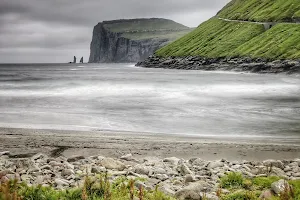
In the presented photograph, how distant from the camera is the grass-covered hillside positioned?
99938 millimetres

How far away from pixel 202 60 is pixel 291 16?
126 feet

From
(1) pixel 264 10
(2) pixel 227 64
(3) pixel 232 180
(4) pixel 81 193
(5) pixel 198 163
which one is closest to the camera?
(4) pixel 81 193

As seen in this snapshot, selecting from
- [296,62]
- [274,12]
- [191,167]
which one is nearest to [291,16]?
[274,12]

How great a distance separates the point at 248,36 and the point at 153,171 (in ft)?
438

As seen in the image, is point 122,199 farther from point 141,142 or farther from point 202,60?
point 202,60

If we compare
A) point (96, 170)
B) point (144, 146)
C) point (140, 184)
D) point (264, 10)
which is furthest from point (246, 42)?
point (140, 184)

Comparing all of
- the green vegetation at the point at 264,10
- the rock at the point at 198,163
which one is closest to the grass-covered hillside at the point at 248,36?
the green vegetation at the point at 264,10

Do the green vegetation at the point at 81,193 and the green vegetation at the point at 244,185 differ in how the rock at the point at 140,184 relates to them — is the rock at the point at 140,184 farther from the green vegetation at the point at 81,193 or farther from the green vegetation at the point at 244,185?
the green vegetation at the point at 244,185

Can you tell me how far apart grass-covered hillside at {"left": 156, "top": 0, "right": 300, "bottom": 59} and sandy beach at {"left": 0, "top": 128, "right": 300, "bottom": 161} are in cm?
7410

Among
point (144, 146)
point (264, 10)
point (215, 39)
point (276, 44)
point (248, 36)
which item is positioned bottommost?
point (144, 146)

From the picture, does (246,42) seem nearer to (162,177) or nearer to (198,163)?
(198,163)

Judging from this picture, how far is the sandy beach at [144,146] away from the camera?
14.9 meters

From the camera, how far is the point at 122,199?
311 inches

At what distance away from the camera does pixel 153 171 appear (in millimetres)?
11203
